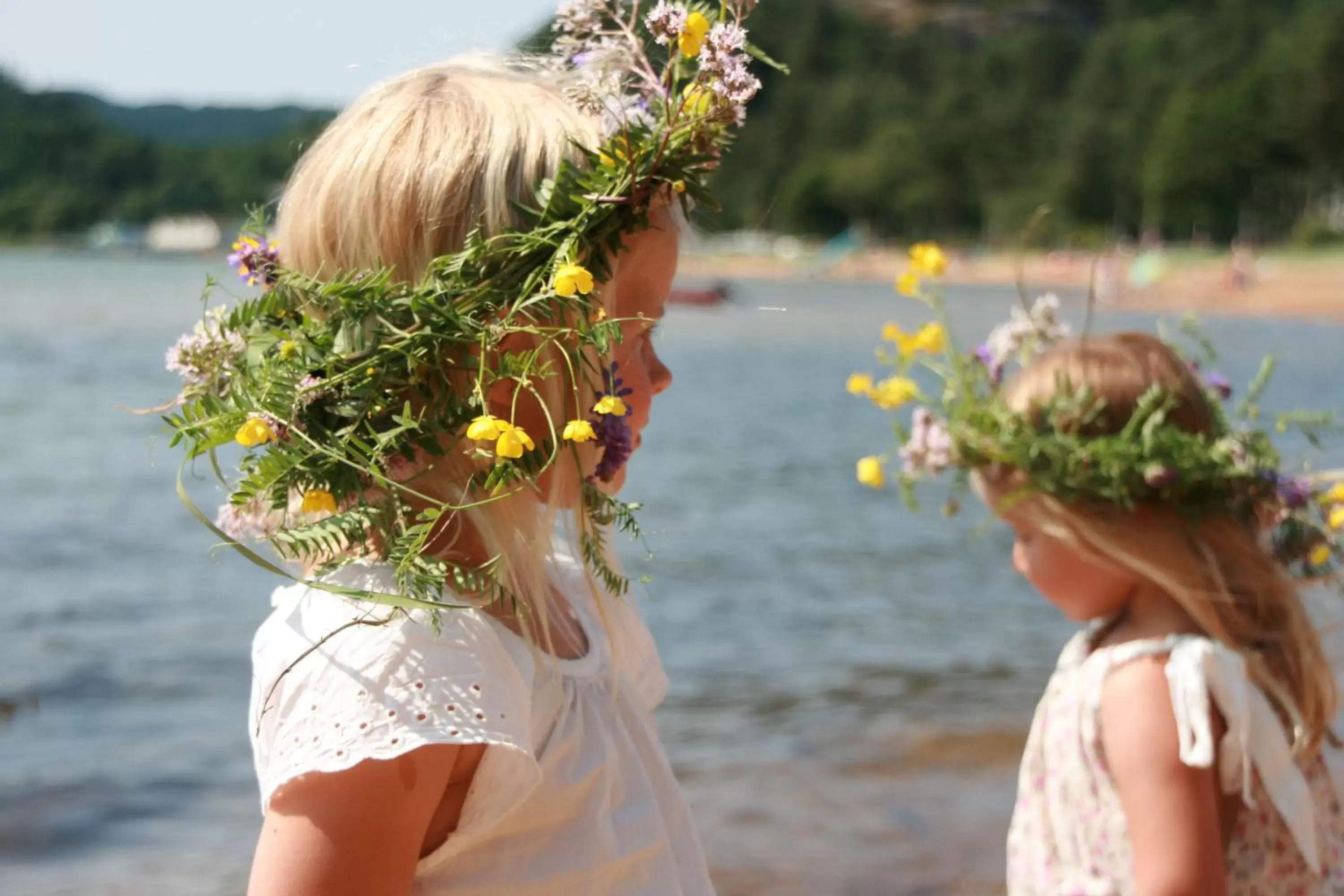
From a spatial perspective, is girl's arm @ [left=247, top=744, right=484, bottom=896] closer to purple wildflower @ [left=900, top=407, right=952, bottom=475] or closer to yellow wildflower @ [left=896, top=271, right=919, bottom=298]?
purple wildflower @ [left=900, top=407, right=952, bottom=475]

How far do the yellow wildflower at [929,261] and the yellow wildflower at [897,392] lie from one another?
229mm

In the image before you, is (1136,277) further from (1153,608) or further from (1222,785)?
(1222,785)

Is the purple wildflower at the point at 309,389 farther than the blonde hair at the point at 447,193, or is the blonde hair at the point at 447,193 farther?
the blonde hair at the point at 447,193

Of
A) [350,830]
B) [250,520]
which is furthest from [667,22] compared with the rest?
[350,830]

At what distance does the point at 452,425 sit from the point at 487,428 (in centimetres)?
16

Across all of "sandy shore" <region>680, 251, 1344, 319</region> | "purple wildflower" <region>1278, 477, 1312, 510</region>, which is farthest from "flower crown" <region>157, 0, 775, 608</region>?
"sandy shore" <region>680, 251, 1344, 319</region>

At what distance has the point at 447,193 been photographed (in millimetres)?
1724

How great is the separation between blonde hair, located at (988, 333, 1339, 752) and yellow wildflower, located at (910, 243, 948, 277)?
0.92ft

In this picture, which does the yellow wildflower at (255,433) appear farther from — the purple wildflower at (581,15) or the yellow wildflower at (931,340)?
the yellow wildflower at (931,340)

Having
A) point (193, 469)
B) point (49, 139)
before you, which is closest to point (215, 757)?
point (193, 469)

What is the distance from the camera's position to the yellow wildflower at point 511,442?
58.5 inches

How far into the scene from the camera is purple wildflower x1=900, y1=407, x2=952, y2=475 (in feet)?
9.78

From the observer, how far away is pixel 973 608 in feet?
28.3

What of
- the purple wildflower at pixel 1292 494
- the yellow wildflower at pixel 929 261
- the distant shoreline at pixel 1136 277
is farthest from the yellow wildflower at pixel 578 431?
the distant shoreline at pixel 1136 277
